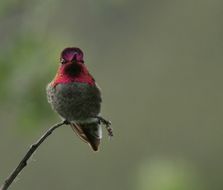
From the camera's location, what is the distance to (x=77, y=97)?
9.84 feet

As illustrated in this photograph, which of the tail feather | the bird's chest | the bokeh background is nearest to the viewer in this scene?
the bird's chest

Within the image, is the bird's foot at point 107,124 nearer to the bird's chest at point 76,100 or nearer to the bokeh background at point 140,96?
the bird's chest at point 76,100

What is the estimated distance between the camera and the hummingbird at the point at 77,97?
9.85 ft

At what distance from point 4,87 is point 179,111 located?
1444 cm

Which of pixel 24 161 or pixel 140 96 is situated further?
pixel 140 96

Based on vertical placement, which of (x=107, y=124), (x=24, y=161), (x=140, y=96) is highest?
(x=140, y=96)

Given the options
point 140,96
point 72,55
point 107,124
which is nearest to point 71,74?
point 72,55

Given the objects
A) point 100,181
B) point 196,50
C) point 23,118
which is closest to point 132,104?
point 196,50

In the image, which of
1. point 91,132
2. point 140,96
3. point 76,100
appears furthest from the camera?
point 140,96

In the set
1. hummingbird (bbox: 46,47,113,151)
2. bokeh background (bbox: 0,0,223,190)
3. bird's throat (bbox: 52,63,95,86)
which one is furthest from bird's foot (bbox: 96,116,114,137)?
bokeh background (bbox: 0,0,223,190)

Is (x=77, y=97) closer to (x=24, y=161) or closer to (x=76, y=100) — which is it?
(x=76, y=100)

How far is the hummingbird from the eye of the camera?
3.00 m

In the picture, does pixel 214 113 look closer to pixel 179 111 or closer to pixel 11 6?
pixel 179 111

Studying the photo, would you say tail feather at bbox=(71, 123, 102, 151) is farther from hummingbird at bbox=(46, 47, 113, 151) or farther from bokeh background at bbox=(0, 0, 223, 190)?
bokeh background at bbox=(0, 0, 223, 190)
